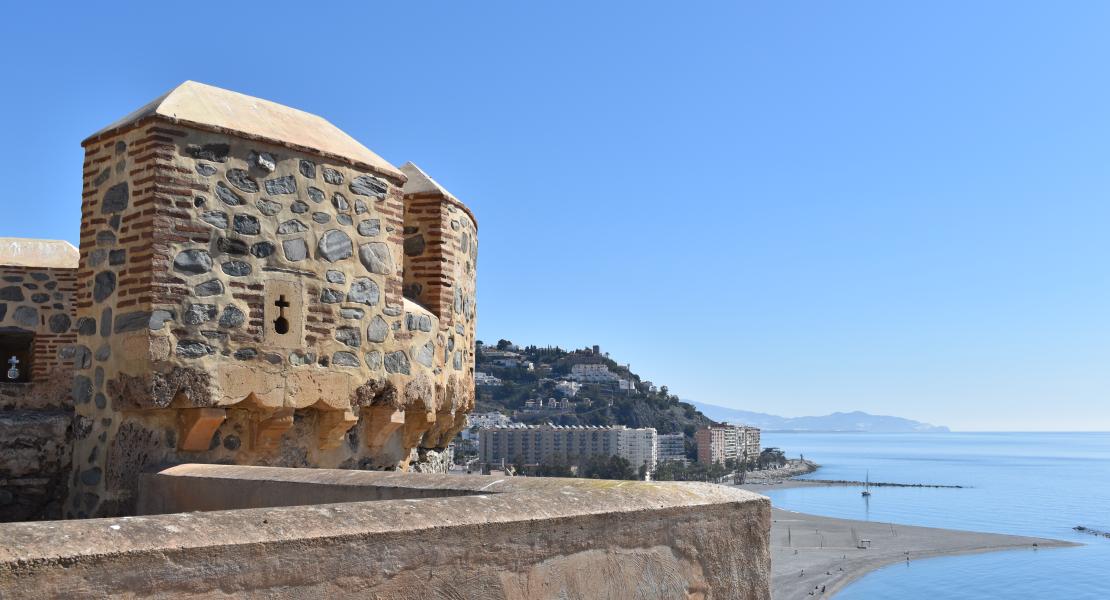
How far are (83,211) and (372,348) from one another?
2.04m

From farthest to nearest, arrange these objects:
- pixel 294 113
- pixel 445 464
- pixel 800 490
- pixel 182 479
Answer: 1. pixel 800 490
2. pixel 445 464
3. pixel 294 113
4. pixel 182 479

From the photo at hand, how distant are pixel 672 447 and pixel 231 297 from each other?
172324 mm

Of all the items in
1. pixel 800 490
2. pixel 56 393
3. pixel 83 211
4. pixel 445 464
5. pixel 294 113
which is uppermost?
pixel 294 113

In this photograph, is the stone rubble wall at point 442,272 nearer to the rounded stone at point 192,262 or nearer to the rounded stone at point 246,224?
the rounded stone at point 246,224

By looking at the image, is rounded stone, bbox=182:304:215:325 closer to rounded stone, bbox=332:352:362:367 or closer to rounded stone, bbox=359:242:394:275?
rounded stone, bbox=332:352:362:367

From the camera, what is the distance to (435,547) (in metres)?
2.76

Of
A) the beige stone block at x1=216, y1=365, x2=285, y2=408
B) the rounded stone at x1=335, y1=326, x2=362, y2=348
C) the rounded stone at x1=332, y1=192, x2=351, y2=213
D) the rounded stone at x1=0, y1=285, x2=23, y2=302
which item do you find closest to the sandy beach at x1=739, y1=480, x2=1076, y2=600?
the rounded stone at x1=0, y1=285, x2=23, y2=302

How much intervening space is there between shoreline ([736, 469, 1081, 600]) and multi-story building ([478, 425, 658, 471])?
159 feet

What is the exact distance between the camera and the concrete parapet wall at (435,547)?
2.25 m

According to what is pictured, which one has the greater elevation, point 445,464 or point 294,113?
point 294,113

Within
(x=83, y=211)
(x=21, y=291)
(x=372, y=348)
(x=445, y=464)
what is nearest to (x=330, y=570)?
(x=372, y=348)

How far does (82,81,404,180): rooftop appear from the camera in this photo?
5.82m

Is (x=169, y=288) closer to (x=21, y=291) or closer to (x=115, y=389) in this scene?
(x=115, y=389)

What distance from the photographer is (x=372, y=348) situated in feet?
21.0
